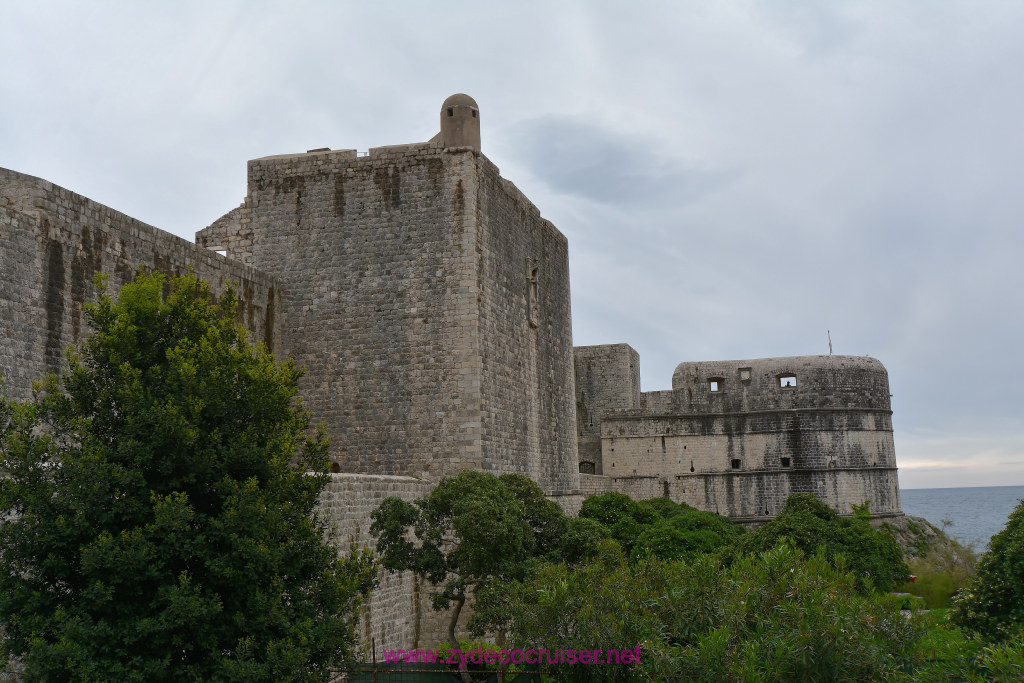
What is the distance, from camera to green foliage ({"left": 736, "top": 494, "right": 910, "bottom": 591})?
19.4 meters

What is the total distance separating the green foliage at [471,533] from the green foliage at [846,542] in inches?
321

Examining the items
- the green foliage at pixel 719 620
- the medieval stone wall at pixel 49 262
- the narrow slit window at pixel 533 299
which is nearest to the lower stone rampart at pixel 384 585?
the green foliage at pixel 719 620

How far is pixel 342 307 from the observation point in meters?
16.0

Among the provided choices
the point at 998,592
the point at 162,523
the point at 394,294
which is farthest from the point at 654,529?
the point at 162,523

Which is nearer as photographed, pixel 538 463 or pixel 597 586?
pixel 597 586

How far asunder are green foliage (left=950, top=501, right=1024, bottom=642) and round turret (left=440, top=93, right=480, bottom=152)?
407 inches

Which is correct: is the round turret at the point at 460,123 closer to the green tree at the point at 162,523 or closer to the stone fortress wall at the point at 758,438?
the green tree at the point at 162,523

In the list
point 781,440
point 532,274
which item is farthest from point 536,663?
point 781,440

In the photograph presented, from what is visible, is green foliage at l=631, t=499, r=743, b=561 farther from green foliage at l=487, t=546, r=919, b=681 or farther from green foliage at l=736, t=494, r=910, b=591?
green foliage at l=487, t=546, r=919, b=681

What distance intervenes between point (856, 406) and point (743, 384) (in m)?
4.23

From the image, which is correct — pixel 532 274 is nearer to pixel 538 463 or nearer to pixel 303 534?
pixel 538 463

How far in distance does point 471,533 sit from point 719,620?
12.0 feet

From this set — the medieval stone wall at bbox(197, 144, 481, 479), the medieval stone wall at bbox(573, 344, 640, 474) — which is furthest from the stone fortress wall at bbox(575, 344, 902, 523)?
the medieval stone wall at bbox(197, 144, 481, 479)

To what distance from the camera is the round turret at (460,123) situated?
16062mm
